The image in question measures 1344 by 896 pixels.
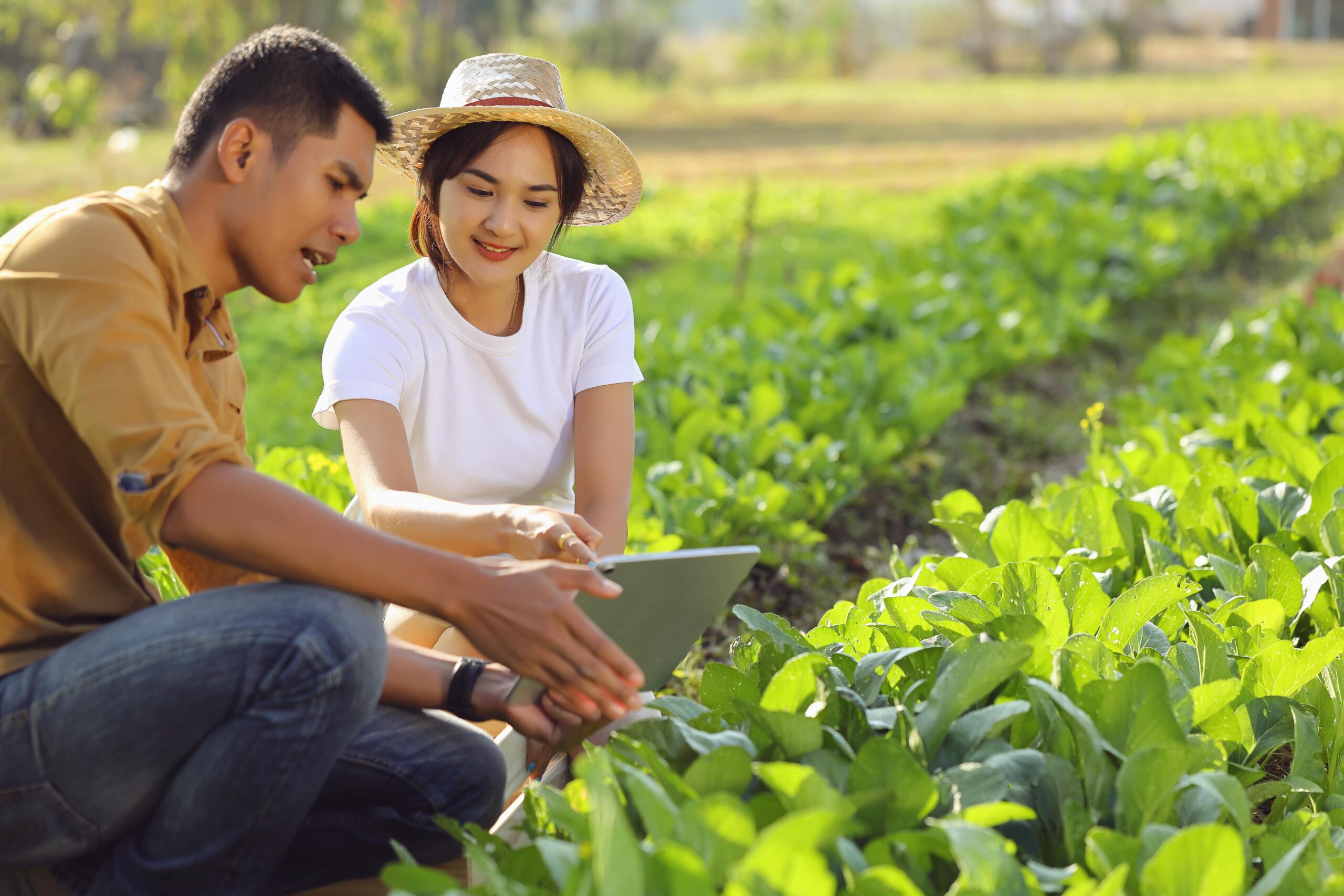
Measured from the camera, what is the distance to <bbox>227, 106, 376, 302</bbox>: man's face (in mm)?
1708

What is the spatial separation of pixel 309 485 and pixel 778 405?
1673mm

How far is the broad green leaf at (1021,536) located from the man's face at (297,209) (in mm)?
Answer: 1465

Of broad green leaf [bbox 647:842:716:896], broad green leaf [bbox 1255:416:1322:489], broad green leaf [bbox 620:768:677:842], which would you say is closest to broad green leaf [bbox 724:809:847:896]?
broad green leaf [bbox 647:842:716:896]

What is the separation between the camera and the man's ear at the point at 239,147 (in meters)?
1.68

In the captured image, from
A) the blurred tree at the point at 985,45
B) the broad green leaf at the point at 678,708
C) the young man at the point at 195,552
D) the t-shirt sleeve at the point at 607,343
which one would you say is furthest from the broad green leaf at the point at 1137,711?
the blurred tree at the point at 985,45

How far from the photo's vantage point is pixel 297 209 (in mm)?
1719

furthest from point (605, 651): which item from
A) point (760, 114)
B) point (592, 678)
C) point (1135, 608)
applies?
point (760, 114)

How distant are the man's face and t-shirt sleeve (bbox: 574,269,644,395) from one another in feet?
2.74

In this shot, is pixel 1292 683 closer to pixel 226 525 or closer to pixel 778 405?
pixel 226 525

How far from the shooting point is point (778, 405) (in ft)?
13.9

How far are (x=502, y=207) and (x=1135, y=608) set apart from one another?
1.32 m

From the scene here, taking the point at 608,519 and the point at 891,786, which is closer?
the point at 891,786

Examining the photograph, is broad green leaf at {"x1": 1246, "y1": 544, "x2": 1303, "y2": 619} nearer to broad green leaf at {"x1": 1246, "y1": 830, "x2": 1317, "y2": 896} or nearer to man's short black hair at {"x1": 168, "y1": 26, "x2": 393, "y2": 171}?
broad green leaf at {"x1": 1246, "y1": 830, "x2": 1317, "y2": 896}

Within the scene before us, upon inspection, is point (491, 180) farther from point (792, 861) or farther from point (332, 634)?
point (792, 861)
